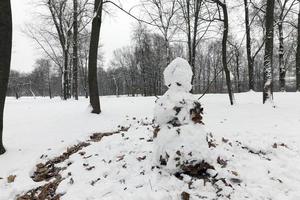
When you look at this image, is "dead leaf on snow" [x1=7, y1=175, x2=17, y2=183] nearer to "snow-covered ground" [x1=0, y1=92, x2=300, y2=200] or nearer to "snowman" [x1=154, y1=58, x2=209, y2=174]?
"snow-covered ground" [x1=0, y1=92, x2=300, y2=200]

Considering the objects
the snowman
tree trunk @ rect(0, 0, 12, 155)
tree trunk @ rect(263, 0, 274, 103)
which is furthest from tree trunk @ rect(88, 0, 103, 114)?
tree trunk @ rect(263, 0, 274, 103)

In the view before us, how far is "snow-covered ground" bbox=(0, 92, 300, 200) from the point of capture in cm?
341

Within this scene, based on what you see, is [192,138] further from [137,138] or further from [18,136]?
[18,136]

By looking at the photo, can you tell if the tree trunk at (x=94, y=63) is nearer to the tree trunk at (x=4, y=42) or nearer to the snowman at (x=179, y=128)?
the tree trunk at (x=4, y=42)

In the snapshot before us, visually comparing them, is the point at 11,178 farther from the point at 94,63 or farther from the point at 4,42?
the point at 94,63

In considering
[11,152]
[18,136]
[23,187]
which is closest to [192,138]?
[23,187]

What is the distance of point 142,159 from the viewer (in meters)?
4.38

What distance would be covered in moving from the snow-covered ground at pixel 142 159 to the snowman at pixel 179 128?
275 mm

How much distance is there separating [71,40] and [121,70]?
98.2 ft

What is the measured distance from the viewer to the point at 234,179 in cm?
367

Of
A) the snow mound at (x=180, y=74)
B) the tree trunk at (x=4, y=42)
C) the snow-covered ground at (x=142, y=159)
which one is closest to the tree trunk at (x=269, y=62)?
the snow-covered ground at (x=142, y=159)

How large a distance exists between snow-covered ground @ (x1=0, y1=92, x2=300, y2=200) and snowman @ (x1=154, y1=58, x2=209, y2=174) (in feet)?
0.90

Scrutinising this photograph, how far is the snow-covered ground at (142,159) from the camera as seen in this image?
3.41m

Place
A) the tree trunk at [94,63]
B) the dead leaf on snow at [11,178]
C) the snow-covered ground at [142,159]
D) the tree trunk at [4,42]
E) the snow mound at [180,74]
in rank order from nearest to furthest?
1. the snow-covered ground at [142,159]
2. the snow mound at [180,74]
3. the dead leaf on snow at [11,178]
4. the tree trunk at [4,42]
5. the tree trunk at [94,63]
